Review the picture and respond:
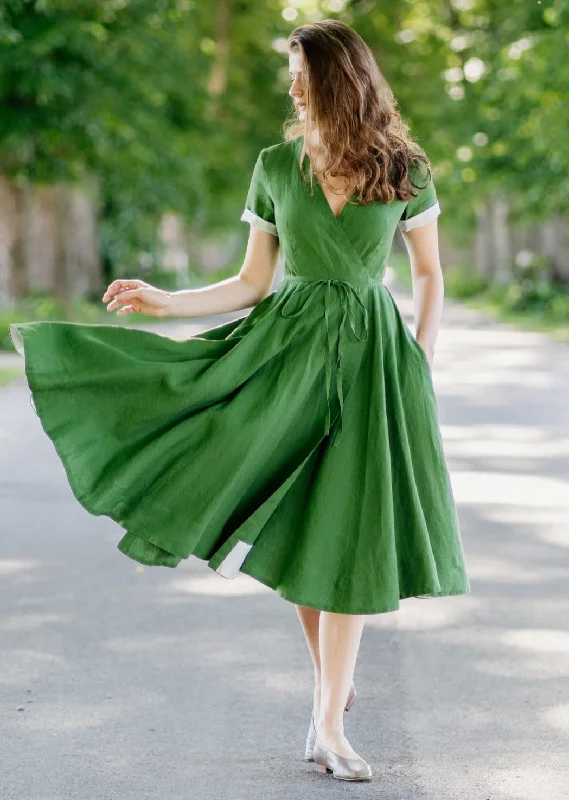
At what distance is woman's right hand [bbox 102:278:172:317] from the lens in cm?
433

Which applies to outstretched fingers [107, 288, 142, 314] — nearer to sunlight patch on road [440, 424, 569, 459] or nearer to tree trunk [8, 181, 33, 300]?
sunlight patch on road [440, 424, 569, 459]

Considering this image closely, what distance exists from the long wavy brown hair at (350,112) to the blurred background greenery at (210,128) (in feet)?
45.1

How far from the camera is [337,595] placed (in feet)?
13.3

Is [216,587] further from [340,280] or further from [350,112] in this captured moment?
[350,112]

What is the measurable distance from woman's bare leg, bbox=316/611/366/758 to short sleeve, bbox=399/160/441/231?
1.06m

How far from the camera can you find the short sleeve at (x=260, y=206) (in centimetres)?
436

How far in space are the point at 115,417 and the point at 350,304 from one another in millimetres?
693

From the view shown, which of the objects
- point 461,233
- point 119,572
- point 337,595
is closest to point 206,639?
point 119,572

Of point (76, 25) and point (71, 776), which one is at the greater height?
point (76, 25)

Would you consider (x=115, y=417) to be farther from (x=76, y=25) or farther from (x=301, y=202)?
(x=76, y=25)

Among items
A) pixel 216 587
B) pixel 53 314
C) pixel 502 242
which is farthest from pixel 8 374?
pixel 502 242

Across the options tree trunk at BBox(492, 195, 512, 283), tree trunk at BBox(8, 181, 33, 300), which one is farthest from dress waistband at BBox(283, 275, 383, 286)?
tree trunk at BBox(492, 195, 512, 283)

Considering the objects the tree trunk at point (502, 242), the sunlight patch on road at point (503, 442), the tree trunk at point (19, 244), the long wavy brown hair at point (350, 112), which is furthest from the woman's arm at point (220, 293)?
the tree trunk at point (502, 242)

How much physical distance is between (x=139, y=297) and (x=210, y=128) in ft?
86.3
